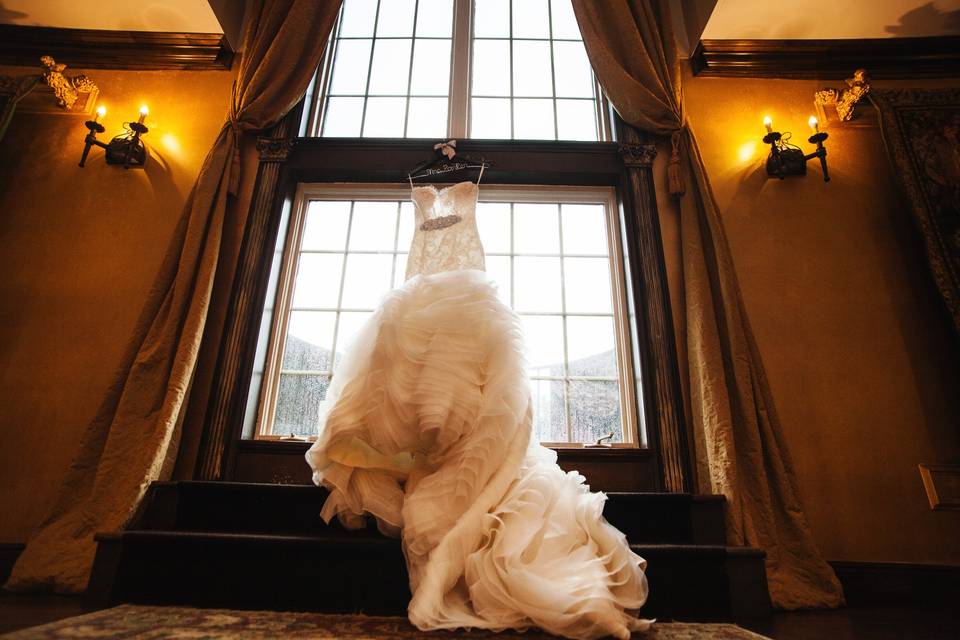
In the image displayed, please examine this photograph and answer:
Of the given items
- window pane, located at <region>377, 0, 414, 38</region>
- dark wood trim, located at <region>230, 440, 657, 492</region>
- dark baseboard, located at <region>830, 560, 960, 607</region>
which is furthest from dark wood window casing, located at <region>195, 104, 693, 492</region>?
window pane, located at <region>377, 0, 414, 38</region>

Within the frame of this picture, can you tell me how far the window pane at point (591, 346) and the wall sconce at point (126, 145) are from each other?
2.54 metres

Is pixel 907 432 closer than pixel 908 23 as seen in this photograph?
Yes

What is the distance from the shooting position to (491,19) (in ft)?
11.2

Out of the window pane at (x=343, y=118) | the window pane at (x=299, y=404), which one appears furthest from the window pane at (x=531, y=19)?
the window pane at (x=299, y=404)

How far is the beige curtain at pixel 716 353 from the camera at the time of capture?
185cm

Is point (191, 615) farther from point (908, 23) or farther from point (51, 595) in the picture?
point (908, 23)

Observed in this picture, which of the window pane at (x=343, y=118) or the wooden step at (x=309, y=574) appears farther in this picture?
the window pane at (x=343, y=118)

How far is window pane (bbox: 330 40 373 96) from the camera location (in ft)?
10.6

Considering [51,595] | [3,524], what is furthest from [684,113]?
[3,524]

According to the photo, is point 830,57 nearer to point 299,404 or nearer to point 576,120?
point 576,120

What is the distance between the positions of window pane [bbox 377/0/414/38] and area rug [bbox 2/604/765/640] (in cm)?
345

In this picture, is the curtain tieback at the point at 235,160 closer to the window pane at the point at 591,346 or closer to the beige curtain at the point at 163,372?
the beige curtain at the point at 163,372

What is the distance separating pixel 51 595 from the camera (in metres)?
1.76

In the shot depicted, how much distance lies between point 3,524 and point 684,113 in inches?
153
